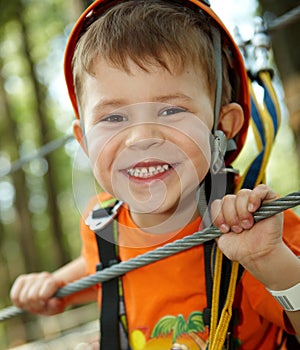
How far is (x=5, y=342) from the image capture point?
5.71 metres

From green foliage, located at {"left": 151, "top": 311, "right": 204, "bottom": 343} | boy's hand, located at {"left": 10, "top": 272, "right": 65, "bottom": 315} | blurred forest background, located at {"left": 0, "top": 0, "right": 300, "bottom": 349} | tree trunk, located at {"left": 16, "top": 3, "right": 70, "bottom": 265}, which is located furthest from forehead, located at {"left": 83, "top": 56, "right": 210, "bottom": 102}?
tree trunk, located at {"left": 16, "top": 3, "right": 70, "bottom": 265}

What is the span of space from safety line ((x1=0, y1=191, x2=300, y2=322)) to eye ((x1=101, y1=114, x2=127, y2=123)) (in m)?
0.19

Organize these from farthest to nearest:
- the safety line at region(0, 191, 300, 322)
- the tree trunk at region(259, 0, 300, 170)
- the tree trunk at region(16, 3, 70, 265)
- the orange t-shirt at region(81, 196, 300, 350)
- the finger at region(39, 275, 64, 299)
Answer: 1. the tree trunk at region(16, 3, 70, 265)
2. the tree trunk at region(259, 0, 300, 170)
3. the finger at region(39, 275, 64, 299)
4. the orange t-shirt at region(81, 196, 300, 350)
5. the safety line at region(0, 191, 300, 322)

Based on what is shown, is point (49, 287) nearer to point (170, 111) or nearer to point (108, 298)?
point (108, 298)

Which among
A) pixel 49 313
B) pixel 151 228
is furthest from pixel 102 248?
pixel 49 313

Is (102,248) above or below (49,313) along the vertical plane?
above

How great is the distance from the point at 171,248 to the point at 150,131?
176 millimetres

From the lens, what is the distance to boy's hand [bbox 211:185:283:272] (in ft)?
2.17

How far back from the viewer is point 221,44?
0.84 meters

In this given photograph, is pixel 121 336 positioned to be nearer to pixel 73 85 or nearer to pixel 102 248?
pixel 102 248

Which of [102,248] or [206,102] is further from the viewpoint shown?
[102,248]

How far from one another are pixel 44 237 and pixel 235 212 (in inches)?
303

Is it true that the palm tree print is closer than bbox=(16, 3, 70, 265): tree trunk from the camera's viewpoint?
Yes

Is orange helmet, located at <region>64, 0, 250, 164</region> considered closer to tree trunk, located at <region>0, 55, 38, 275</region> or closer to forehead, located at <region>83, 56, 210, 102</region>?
forehead, located at <region>83, 56, 210, 102</region>
